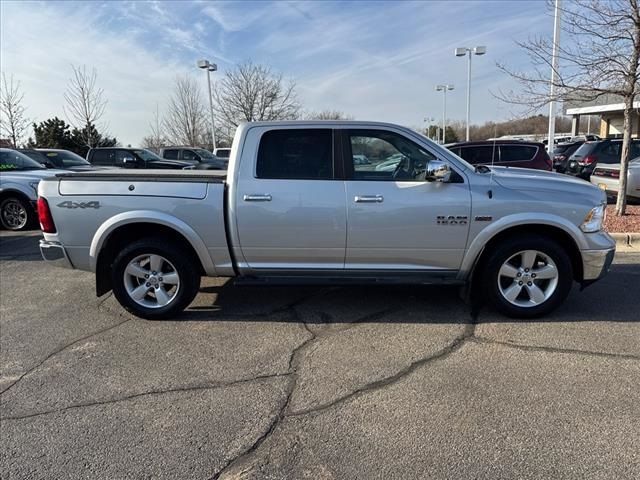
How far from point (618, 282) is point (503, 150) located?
565 centimetres

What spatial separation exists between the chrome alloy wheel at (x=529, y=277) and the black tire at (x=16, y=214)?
957 centimetres

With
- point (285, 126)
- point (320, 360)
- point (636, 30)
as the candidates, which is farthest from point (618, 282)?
point (636, 30)

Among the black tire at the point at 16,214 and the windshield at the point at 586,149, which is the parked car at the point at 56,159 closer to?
the black tire at the point at 16,214

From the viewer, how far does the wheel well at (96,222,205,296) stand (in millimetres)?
4457

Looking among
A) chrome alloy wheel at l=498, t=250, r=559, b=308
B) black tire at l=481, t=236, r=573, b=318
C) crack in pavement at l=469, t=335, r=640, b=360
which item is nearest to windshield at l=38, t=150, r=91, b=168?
black tire at l=481, t=236, r=573, b=318

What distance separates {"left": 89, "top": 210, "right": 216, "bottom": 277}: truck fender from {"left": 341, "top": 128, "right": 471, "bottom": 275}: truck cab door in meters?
1.47

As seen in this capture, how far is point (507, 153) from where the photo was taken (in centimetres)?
1038

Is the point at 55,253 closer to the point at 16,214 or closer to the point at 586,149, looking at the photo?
the point at 16,214

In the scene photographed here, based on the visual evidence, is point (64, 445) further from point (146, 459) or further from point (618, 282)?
point (618, 282)

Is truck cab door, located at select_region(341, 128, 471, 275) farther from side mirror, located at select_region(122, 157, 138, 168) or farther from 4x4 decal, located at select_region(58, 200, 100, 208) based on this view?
side mirror, located at select_region(122, 157, 138, 168)

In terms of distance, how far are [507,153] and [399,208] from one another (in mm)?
7360

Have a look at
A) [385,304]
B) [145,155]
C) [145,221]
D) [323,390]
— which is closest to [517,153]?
[385,304]

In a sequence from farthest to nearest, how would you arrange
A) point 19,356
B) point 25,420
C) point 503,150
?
point 503,150 → point 19,356 → point 25,420

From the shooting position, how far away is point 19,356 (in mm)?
3924
